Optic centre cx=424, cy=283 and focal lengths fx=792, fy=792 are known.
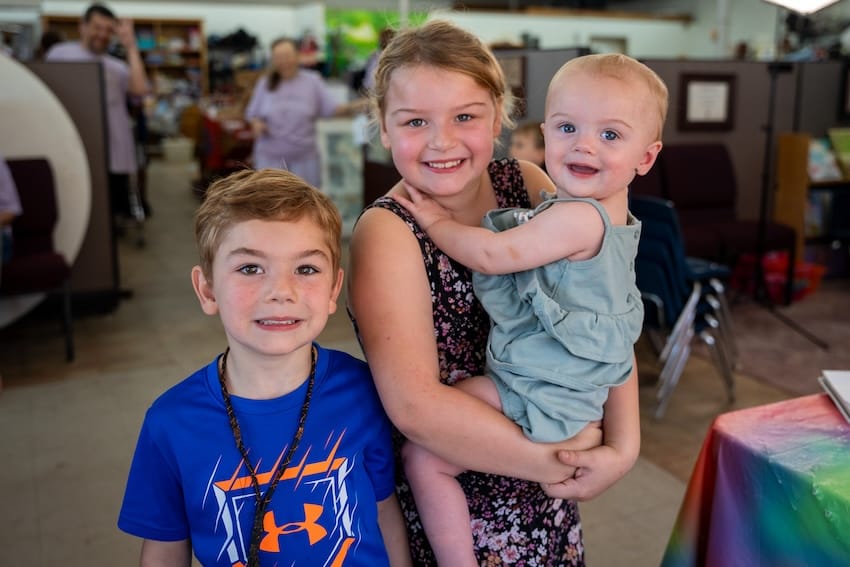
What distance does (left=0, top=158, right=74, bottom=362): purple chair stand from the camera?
3.90 meters

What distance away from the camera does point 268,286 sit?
1033 millimetres

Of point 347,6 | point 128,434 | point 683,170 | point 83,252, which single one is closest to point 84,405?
point 128,434

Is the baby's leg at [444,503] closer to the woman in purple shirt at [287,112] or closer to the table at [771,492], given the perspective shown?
the table at [771,492]

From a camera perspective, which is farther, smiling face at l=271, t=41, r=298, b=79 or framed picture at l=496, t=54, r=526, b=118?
smiling face at l=271, t=41, r=298, b=79

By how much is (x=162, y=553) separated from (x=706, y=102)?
16.1ft

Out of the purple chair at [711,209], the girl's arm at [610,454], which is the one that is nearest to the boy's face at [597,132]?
the girl's arm at [610,454]

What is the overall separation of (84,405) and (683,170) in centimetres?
370

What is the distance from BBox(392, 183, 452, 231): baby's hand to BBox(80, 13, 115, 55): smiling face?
188 inches

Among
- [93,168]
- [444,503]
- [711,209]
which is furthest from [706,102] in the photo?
[444,503]

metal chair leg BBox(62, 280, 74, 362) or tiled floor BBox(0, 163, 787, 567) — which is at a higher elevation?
metal chair leg BBox(62, 280, 74, 362)

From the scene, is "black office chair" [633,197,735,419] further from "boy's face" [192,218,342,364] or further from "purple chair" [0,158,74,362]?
"purple chair" [0,158,74,362]

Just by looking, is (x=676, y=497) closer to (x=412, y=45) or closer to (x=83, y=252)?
(x=412, y=45)

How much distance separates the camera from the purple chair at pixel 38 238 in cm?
390

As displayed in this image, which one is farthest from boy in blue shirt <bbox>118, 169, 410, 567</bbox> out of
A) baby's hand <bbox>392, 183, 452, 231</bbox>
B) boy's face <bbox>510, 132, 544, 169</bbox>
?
boy's face <bbox>510, 132, 544, 169</bbox>
